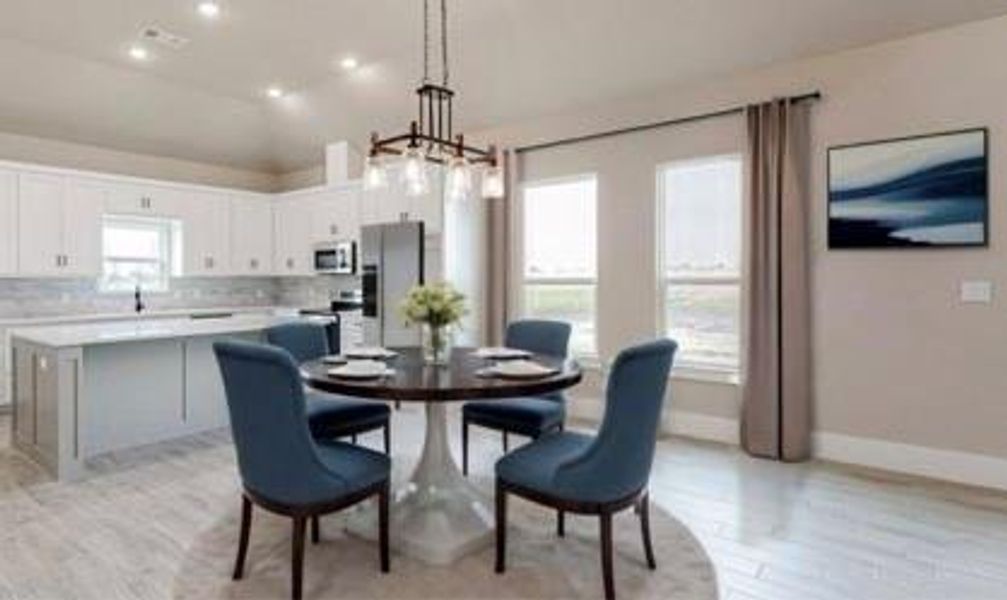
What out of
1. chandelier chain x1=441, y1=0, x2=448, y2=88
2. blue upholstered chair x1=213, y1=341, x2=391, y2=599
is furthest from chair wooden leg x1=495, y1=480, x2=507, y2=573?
chandelier chain x1=441, y1=0, x2=448, y2=88

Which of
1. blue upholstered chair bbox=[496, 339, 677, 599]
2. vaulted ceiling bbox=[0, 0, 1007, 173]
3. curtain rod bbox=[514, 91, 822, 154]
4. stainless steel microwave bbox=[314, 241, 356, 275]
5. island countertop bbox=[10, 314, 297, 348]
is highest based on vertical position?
vaulted ceiling bbox=[0, 0, 1007, 173]

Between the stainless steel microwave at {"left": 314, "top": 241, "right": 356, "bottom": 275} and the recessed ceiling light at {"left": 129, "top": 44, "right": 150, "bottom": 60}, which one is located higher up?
the recessed ceiling light at {"left": 129, "top": 44, "right": 150, "bottom": 60}

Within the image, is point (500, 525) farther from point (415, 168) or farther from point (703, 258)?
point (703, 258)

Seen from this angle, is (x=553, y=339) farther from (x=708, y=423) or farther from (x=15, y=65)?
(x=15, y=65)

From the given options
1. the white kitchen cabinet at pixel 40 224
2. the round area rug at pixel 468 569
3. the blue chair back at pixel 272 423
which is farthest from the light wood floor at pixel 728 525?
the white kitchen cabinet at pixel 40 224

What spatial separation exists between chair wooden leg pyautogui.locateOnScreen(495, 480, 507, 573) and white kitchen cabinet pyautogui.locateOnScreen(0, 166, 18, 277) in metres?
5.62

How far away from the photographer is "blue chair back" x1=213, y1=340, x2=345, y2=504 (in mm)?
2270

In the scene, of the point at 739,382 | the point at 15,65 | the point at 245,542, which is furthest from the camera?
the point at 15,65

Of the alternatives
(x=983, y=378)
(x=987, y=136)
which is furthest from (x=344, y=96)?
(x=983, y=378)

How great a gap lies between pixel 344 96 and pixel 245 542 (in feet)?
15.5

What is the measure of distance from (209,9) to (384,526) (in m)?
3.88

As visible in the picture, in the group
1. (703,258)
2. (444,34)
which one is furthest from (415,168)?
(703,258)

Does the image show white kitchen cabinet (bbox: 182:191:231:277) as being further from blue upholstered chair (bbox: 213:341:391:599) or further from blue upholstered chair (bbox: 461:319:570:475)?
blue upholstered chair (bbox: 213:341:391:599)

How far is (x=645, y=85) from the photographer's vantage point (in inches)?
191
